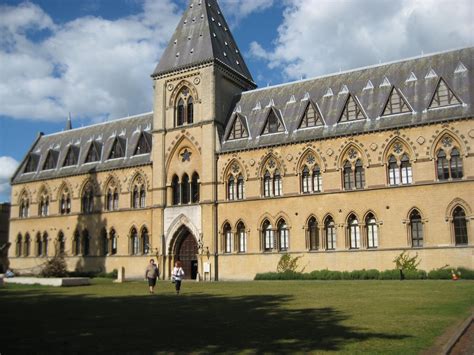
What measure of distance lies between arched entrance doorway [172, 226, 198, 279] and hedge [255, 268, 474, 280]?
25.0ft

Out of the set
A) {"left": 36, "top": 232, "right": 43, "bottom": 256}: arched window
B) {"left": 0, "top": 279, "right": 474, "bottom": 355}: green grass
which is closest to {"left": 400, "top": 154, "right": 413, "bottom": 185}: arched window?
{"left": 0, "top": 279, "right": 474, "bottom": 355}: green grass

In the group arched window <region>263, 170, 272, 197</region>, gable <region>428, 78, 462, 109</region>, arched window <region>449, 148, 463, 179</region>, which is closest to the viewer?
arched window <region>449, 148, 463, 179</region>

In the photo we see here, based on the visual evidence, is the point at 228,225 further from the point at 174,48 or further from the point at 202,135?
the point at 174,48

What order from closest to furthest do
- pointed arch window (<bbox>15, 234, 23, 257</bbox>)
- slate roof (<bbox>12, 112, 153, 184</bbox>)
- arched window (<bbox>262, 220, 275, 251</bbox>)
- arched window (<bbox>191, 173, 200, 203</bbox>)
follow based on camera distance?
arched window (<bbox>262, 220, 275, 251</bbox>), arched window (<bbox>191, 173, 200, 203</bbox>), slate roof (<bbox>12, 112, 153, 184</bbox>), pointed arch window (<bbox>15, 234, 23, 257</bbox>)

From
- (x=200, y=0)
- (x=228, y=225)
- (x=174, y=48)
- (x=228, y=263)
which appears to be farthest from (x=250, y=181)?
(x=200, y=0)

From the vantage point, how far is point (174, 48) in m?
48.9

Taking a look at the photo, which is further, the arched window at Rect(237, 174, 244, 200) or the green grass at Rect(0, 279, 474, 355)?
the arched window at Rect(237, 174, 244, 200)

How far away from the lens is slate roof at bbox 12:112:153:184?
5119 cm

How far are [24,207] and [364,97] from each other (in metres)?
40.5

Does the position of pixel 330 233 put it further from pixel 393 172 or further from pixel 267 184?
pixel 267 184

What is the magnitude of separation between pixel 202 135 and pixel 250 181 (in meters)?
6.15

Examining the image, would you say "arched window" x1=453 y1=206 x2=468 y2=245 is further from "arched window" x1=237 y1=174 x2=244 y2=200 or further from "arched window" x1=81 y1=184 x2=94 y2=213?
"arched window" x1=81 y1=184 x2=94 y2=213

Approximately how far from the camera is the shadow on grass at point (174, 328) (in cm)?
1064

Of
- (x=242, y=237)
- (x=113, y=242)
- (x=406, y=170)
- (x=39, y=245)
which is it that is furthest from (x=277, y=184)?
(x=39, y=245)
